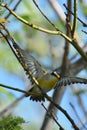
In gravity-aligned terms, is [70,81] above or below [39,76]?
below

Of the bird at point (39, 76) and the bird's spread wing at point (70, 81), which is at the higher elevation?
the bird at point (39, 76)

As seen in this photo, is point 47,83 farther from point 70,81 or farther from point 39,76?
point 70,81

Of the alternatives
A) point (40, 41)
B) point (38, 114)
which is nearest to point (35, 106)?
point (38, 114)

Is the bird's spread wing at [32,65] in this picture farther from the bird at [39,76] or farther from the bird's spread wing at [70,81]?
the bird's spread wing at [70,81]

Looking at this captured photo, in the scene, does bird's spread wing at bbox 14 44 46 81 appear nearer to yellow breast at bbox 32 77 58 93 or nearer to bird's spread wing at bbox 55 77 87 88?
yellow breast at bbox 32 77 58 93

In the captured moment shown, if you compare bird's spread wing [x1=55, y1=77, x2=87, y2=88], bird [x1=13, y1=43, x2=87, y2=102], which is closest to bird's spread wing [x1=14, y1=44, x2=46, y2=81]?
bird [x1=13, y1=43, x2=87, y2=102]

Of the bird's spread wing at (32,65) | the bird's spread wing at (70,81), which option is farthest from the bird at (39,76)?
the bird's spread wing at (70,81)

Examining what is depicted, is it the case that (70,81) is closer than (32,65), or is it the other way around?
(70,81)

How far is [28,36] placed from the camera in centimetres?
612

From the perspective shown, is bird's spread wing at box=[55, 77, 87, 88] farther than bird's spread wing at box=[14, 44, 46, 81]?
No

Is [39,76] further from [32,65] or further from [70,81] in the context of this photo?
[70,81]

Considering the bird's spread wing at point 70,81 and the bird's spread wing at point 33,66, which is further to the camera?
the bird's spread wing at point 33,66

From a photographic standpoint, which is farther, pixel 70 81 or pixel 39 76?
pixel 39 76

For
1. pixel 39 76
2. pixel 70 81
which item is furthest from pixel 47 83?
pixel 70 81
